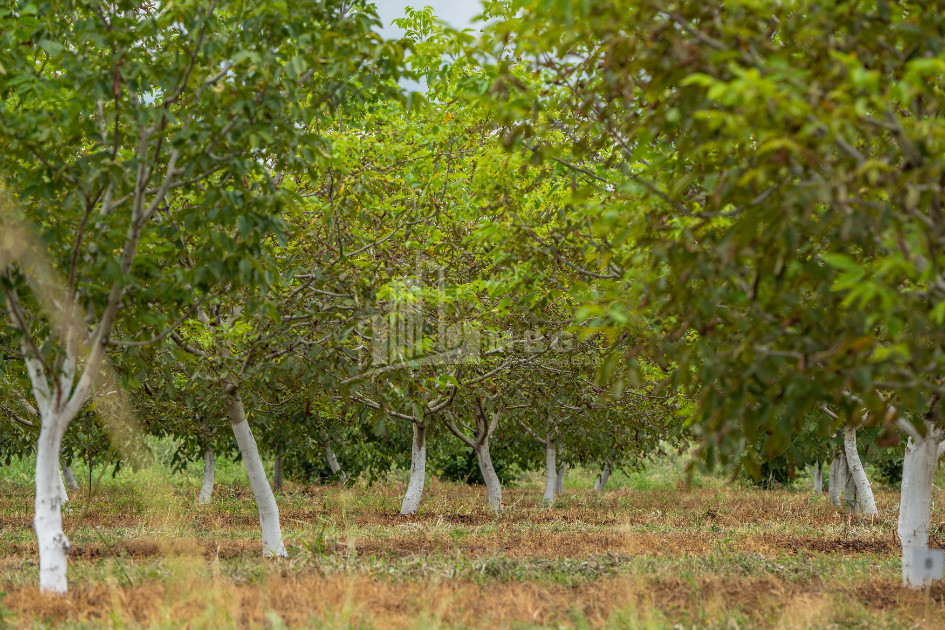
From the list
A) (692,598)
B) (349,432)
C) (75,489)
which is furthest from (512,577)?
(75,489)

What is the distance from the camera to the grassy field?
6137 millimetres

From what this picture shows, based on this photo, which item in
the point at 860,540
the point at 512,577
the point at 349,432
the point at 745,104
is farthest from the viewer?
the point at 349,432

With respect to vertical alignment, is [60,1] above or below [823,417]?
above

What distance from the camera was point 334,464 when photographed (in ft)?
82.9

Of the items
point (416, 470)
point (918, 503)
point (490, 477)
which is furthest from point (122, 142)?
point (490, 477)

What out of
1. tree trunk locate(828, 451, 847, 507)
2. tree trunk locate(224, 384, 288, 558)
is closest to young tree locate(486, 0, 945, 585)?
tree trunk locate(224, 384, 288, 558)

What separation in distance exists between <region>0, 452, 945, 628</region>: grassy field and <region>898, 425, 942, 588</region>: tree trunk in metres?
0.37

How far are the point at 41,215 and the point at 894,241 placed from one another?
21.0 feet

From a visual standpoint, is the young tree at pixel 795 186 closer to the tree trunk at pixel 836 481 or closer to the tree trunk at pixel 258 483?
the tree trunk at pixel 258 483

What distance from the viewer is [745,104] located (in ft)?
13.2

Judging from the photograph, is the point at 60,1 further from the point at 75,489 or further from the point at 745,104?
the point at 75,489

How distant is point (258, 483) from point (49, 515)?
3.77 meters

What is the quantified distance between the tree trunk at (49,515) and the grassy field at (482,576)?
19 cm

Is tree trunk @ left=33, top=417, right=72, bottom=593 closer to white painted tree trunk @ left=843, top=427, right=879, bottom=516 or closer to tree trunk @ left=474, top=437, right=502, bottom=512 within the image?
tree trunk @ left=474, top=437, right=502, bottom=512
